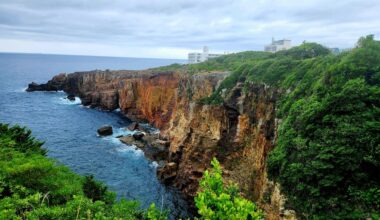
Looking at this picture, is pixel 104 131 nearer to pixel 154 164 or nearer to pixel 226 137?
pixel 154 164

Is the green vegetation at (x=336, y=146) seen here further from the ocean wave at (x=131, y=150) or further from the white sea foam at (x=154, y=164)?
the ocean wave at (x=131, y=150)

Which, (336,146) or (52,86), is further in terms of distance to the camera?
(52,86)

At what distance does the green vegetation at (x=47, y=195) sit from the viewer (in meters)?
16.9

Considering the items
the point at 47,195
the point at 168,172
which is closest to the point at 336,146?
the point at 47,195

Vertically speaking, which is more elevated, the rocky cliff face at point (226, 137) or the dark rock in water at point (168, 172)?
the rocky cliff face at point (226, 137)

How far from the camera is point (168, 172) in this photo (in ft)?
171

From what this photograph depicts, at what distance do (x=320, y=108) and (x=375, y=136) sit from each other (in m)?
4.76

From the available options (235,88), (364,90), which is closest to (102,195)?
(364,90)

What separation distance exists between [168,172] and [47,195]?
31.6 m

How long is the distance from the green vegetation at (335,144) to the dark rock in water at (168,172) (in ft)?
83.0

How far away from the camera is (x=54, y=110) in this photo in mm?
100188

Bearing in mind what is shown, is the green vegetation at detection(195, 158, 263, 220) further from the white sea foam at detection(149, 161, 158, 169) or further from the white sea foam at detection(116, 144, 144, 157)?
the white sea foam at detection(116, 144, 144, 157)

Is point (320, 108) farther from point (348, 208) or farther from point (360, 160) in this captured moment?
point (348, 208)

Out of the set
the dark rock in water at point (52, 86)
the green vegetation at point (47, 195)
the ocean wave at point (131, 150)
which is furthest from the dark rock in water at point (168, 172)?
the dark rock in water at point (52, 86)
